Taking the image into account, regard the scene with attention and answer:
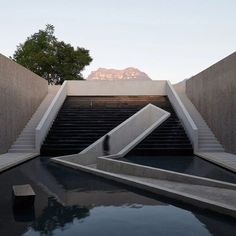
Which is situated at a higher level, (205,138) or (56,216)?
(205,138)

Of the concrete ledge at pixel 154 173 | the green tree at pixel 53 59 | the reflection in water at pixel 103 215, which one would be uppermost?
the green tree at pixel 53 59

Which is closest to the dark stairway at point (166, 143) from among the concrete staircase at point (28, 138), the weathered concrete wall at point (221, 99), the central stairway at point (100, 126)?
the central stairway at point (100, 126)

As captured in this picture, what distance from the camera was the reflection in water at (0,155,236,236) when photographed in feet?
18.3

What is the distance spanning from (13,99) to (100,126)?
5132 millimetres

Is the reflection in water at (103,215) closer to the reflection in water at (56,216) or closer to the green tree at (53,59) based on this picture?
the reflection in water at (56,216)

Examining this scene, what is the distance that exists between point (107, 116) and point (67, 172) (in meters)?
10.2

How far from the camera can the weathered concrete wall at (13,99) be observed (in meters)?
15.9

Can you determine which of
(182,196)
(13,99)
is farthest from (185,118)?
(182,196)

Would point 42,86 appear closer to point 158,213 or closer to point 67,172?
point 67,172

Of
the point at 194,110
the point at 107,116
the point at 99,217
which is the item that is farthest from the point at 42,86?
the point at 99,217

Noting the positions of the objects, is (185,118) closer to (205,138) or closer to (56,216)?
(205,138)

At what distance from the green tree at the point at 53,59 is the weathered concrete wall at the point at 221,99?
77.2ft

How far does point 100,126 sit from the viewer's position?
65.5 feet

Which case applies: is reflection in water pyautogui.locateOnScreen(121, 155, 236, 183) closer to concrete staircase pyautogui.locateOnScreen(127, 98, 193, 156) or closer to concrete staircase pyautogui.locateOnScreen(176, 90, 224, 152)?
concrete staircase pyautogui.locateOnScreen(127, 98, 193, 156)
